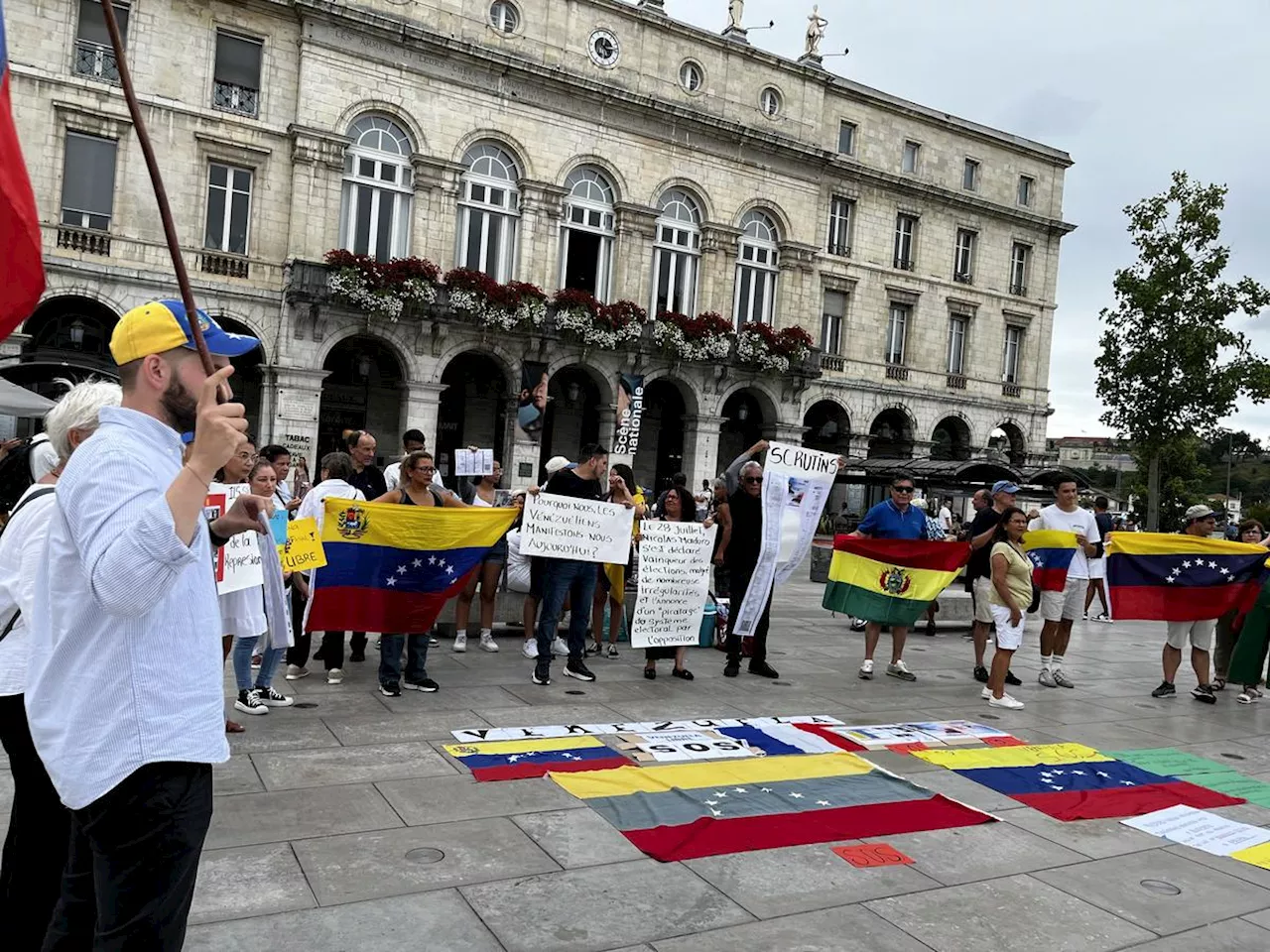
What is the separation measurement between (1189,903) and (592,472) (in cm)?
577

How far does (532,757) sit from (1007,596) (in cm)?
485

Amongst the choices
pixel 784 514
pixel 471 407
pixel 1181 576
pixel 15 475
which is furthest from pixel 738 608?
pixel 471 407

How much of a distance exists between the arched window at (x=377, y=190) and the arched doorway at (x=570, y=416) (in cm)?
655

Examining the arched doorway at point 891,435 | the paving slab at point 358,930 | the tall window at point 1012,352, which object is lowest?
the paving slab at point 358,930

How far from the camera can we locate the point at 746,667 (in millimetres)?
9945

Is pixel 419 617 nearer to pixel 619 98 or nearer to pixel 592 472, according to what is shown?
pixel 592 472

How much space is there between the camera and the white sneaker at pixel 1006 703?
28.9ft

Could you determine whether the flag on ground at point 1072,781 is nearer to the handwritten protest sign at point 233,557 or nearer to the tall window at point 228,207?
the handwritten protest sign at point 233,557

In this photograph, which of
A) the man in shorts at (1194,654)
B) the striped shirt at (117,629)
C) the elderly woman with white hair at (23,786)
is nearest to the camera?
the striped shirt at (117,629)

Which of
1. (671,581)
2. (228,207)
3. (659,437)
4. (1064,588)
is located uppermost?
(228,207)

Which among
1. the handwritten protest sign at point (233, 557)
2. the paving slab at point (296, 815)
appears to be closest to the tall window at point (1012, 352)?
the handwritten protest sign at point (233, 557)

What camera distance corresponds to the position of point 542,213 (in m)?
27.3

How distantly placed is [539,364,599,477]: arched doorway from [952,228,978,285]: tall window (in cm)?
1489

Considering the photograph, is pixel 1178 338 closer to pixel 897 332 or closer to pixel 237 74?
pixel 897 332
